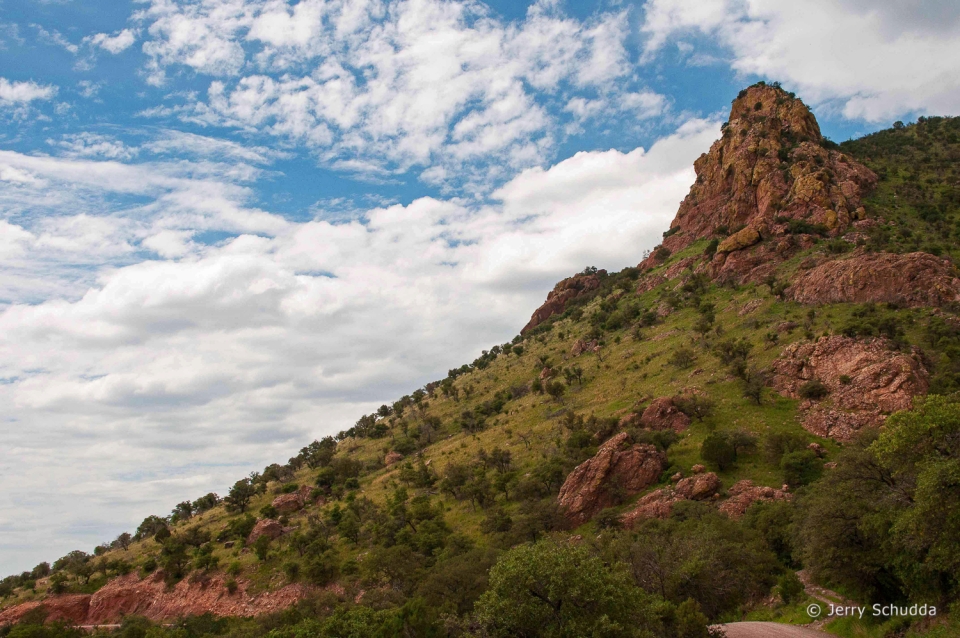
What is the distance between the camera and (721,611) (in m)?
38.0

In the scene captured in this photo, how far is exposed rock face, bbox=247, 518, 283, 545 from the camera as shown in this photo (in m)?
76.7

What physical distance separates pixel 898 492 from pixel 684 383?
164ft

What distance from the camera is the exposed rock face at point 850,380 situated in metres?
57.3

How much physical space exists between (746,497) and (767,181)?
83616 mm

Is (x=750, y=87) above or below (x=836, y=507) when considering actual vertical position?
above

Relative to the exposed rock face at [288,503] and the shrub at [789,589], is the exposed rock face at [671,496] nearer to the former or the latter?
the shrub at [789,589]

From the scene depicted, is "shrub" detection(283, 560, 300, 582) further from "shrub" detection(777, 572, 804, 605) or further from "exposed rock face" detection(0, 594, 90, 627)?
"shrub" detection(777, 572, 804, 605)

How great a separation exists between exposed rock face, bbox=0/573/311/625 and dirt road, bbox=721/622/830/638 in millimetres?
47936

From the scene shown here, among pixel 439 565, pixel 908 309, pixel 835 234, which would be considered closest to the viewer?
pixel 439 565

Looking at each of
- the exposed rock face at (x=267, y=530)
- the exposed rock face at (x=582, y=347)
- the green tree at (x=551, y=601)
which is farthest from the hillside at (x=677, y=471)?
the exposed rock face at (x=582, y=347)

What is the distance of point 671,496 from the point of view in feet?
183

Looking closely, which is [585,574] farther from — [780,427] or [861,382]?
[861,382]

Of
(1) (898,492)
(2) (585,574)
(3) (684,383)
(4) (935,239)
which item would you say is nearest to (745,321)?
(3) (684,383)

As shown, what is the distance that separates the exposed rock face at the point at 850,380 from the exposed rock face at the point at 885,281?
14354 mm
